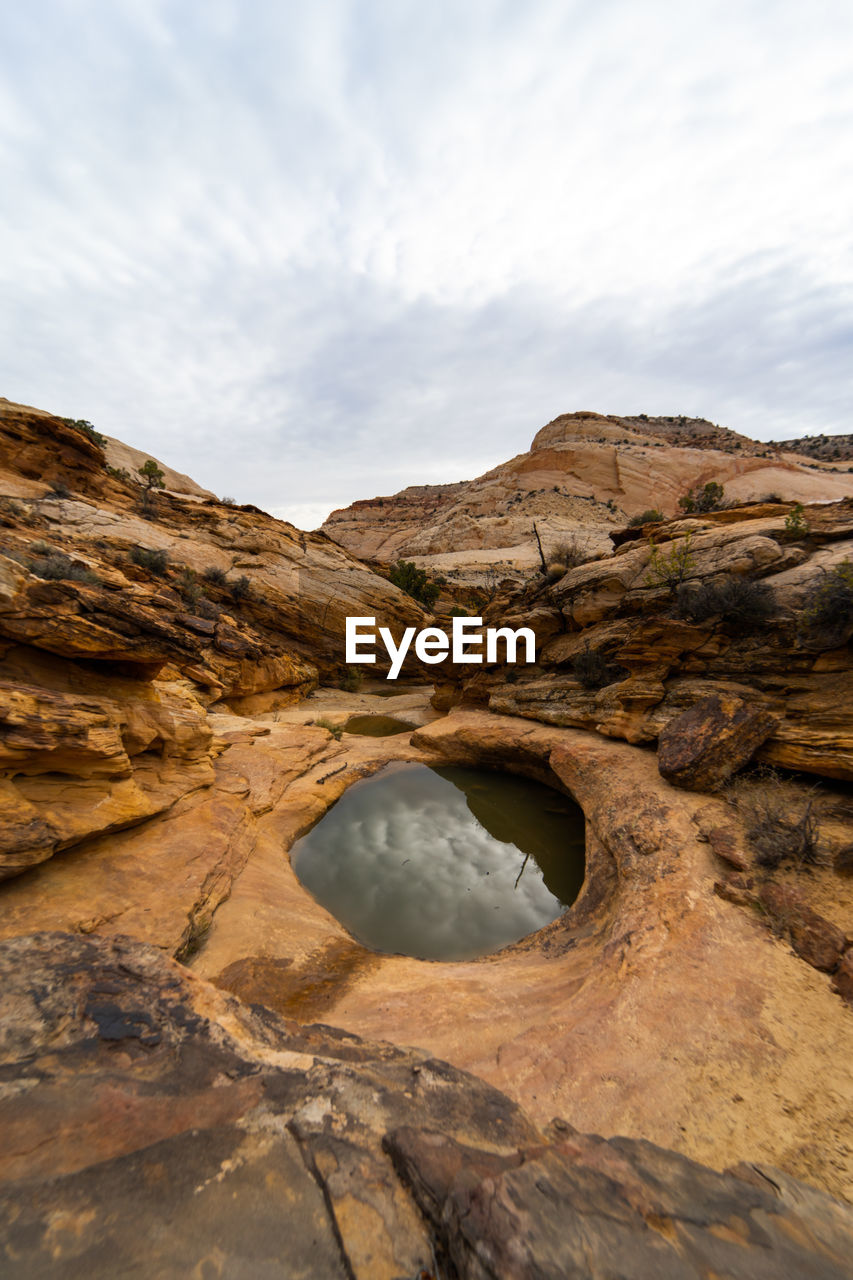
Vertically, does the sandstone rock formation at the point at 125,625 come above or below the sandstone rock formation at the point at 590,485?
below

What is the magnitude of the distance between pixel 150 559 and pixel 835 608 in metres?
22.1

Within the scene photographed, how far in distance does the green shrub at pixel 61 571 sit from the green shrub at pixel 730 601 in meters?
12.9

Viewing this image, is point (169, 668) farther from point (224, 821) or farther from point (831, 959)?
point (831, 959)

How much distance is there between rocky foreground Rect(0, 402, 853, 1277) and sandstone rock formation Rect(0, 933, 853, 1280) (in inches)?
0.6

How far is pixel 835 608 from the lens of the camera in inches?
316

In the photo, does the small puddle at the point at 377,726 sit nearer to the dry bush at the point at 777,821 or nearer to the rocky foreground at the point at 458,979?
the rocky foreground at the point at 458,979

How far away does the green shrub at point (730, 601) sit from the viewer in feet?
30.8

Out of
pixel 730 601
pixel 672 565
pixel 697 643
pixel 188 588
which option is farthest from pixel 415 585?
pixel 730 601

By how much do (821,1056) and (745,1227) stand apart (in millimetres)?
2504

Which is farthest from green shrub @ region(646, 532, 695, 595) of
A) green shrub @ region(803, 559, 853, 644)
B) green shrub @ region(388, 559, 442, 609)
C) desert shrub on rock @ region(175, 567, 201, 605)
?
green shrub @ region(388, 559, 442, 609)

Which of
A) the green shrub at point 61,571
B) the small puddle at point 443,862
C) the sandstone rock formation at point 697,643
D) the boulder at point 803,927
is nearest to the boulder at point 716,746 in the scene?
the sandstone rock formation at point 697,643

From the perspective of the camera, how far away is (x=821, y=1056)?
3.60 m

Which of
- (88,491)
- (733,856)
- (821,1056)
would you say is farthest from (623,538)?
(88,491)

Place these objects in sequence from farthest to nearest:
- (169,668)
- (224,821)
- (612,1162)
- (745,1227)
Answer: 1. (169,668)
2. (224,821)
3. (612,1162)
4. (745,1227)
